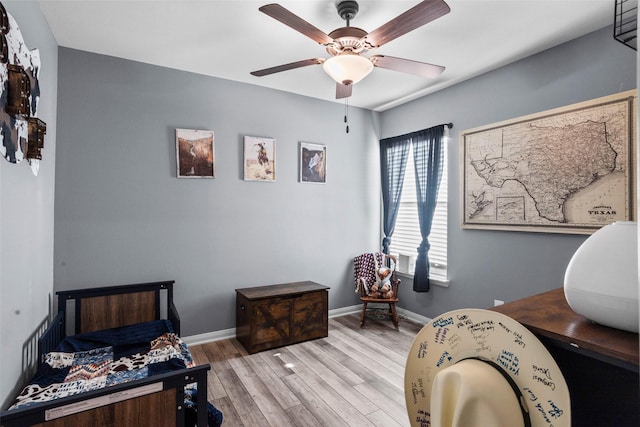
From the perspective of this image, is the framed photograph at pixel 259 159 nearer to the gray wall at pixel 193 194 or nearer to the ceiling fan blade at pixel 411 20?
the gray wall at pixel 193 194

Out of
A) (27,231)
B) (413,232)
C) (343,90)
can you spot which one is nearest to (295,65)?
(343,90)

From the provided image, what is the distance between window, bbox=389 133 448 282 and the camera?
11.8 feet

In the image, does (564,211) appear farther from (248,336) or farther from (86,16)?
(86,16)

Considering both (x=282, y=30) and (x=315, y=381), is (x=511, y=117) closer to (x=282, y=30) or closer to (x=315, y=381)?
(x=282, y=30)

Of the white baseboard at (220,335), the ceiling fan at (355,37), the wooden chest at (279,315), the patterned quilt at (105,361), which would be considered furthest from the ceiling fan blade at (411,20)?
the white baseboard at (220,335)

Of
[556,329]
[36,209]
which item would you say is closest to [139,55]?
[36,209]

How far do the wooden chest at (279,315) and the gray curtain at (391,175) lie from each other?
4.39 feet

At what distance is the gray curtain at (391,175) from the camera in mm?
4066

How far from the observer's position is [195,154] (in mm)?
3189

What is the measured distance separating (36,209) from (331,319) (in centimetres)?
302

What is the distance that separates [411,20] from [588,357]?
165 centimetres

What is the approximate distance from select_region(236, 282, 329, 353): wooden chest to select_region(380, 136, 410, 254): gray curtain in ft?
4.39

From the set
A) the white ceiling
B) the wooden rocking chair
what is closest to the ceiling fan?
the white ceiling

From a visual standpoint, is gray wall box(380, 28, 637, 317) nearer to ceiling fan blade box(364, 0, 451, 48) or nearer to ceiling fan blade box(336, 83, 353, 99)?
ceiling fan blade box(336, 83, 353, 99)
